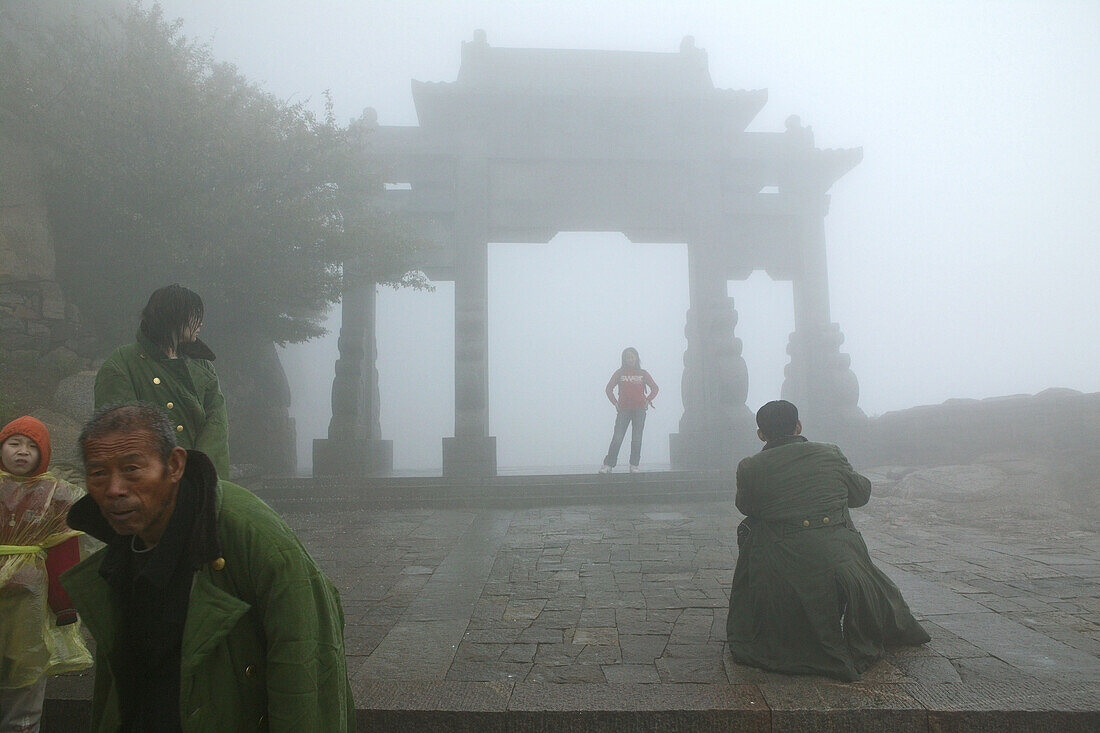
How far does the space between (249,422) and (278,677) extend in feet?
38.9

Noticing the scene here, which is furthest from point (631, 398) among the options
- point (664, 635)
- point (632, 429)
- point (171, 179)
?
point (171, 179)

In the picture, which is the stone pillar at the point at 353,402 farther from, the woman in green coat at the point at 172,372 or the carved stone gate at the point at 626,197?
the woman in green coat at the point at 172,372

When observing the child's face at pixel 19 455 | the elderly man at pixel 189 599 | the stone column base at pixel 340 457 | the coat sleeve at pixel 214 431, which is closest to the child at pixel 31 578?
the child's face at pixel 19 455

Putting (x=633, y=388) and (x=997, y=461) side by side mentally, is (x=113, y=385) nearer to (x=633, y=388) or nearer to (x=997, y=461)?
(x=633, y=388)

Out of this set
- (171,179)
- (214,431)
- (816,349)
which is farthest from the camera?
(816,349)

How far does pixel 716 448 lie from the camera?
12.2 metres

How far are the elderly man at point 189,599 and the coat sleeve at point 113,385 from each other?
4.82ft

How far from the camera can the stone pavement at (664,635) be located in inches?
113

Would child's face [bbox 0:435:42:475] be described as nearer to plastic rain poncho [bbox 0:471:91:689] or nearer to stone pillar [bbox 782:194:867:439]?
plastic rain poncho [bbox 0:471:91:689]

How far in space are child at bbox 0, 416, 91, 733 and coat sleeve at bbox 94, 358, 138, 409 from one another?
335 millimetres

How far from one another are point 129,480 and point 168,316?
1667 millimetres

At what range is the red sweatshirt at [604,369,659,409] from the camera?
33.0 ft

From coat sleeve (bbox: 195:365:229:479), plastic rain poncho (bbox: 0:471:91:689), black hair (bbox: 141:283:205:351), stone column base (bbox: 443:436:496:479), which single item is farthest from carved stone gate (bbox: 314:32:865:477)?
plastic rain poncho (bbox: 0:471:91:689)

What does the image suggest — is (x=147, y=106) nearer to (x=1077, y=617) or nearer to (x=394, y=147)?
(x=394, y=147)
